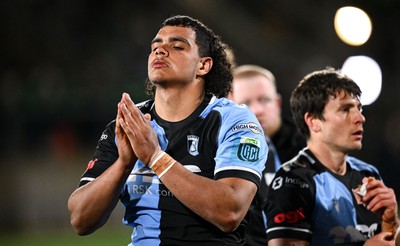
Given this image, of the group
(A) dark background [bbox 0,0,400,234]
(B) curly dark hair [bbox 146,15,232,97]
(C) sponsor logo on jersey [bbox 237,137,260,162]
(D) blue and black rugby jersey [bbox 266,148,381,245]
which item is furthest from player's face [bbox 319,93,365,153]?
(A) dark background [bbox 0,0,400,234]

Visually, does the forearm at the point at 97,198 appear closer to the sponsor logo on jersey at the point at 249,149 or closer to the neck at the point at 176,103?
the neck at the point at 176,103

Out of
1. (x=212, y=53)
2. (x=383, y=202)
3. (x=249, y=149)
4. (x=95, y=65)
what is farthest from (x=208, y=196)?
(x=95, y=65)

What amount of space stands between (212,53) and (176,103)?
54 centimetres

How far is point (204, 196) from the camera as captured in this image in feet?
12.5

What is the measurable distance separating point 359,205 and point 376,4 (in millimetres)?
14616

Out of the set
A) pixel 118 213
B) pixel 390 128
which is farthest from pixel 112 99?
pixel 390 128

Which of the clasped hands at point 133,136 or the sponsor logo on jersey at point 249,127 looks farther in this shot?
the sponsor logo on jersey at point 249,127

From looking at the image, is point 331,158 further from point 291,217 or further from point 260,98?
point 260,98

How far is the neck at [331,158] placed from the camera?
5.27 metres

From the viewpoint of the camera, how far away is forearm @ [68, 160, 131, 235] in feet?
13.0

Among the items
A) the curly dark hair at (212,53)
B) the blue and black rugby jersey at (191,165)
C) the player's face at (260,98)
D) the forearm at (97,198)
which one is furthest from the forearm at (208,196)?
the player's face at (260,98)

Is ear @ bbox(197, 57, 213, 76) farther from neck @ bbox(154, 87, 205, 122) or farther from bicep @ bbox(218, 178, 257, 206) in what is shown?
bicep @ bbox(218, 178, 257, 206)

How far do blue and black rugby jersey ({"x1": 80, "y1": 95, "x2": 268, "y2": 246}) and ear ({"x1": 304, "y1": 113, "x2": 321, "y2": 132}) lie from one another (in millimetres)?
1114

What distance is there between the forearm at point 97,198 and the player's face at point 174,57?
62 cm
